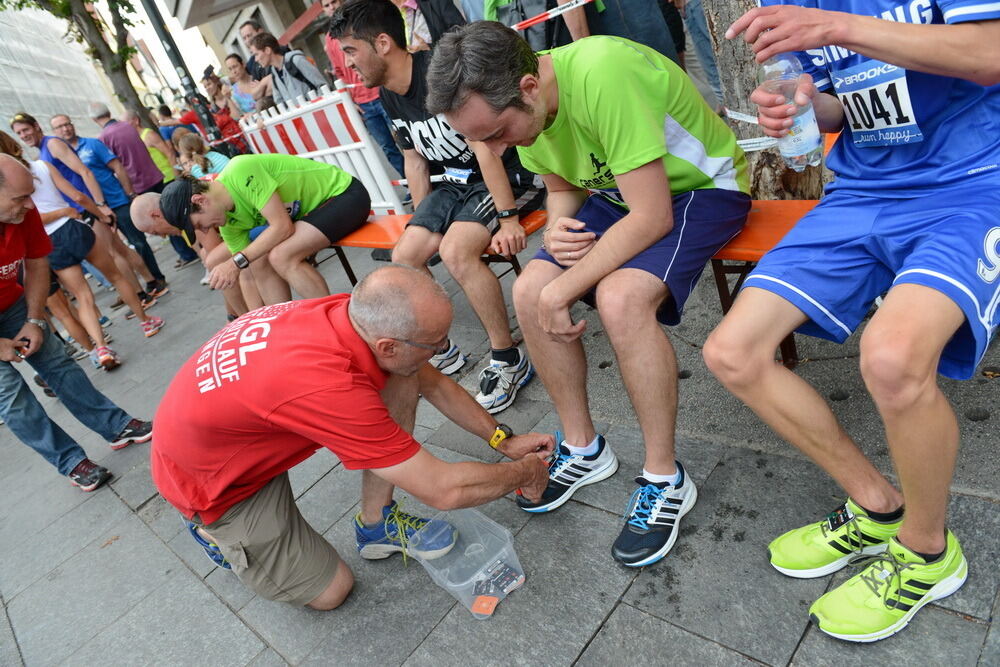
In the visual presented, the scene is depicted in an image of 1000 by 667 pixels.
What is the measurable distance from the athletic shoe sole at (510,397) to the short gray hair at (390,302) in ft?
3.95

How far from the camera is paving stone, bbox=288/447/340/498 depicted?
3037mm

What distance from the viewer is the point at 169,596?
2654mm

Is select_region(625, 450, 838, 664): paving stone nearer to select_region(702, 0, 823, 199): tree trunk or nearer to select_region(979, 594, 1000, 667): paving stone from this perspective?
select_region(979, 594, 1000, 667): paving stone

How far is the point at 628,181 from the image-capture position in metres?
1.92

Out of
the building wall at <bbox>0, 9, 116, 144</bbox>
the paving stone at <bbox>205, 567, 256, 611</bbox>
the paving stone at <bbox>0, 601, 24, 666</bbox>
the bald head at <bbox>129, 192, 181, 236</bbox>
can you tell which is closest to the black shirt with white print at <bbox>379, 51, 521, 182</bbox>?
the bald head at <bbox>129, 192, 181, 236</bbox>

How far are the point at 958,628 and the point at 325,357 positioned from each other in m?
1.65

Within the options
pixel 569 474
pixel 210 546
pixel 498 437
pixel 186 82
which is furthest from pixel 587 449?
pixel 186 82

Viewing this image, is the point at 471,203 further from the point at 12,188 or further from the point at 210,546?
the point at 12,188

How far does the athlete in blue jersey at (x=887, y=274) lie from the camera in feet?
4.36

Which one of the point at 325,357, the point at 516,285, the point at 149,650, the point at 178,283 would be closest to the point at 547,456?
the point at 516,285

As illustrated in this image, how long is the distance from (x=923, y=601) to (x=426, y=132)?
112 inches

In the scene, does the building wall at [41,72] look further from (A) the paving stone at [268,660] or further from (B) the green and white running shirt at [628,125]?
(B) the green and white running shirt at [628,125]

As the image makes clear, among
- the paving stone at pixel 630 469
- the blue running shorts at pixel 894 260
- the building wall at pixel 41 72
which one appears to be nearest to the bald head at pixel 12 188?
→ the paving stone at pixel 630 469

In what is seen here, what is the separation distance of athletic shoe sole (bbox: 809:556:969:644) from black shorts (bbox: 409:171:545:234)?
2168 millimetres
